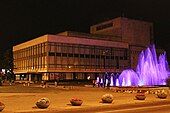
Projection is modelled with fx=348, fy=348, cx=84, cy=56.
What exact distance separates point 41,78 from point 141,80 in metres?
55.3

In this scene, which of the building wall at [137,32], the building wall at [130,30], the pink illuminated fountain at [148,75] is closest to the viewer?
the pink illuminated fountain at [148,75]

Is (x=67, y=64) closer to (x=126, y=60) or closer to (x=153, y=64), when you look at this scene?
(x=126, y=60)

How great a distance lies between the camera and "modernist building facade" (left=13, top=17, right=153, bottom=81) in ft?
338

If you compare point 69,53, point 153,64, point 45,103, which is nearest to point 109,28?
point 69,53

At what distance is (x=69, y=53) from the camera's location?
106062mm

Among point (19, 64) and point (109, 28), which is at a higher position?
point (109, 28)

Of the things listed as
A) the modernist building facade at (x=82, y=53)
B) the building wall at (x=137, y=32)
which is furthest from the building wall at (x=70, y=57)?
the building wall at (x=137, y=32)

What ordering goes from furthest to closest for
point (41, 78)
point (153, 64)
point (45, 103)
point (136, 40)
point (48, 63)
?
point (136, 40) → point (41, 78) → point (48, 63) → point (153, 64) → point (45, 103)

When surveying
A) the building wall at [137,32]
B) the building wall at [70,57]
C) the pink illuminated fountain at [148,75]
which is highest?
the building wall at [137,32]

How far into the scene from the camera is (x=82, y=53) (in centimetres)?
10994

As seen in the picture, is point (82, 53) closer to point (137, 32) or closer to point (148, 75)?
point (137, 32)

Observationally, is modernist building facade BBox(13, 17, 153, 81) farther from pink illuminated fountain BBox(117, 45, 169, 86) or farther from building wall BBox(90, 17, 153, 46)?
pink illuminated fountain BBox(117, 45, 169, 86)

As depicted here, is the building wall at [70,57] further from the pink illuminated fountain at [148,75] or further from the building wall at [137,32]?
the pink illuminated fountain at [148,75]

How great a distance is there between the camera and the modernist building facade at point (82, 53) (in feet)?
338
